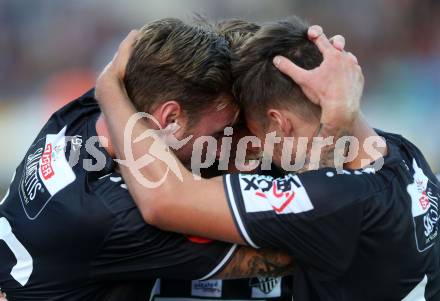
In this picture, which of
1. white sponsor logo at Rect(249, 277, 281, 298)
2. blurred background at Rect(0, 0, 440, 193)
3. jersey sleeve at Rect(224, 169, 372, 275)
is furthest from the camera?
blurred background at Rect(0, 0, 440, 193)

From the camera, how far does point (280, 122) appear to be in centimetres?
255

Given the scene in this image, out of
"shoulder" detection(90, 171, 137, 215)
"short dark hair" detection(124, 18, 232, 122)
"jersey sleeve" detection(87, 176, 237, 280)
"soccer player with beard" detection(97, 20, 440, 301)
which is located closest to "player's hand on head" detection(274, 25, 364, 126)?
"soccer player with beard" detection(97, 20, 440, 301)

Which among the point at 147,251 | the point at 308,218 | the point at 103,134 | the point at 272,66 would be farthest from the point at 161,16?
the point at 308,218

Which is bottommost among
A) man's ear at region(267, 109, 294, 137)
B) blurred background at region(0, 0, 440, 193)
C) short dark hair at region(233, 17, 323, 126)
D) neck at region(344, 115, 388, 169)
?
blurred background at region(0, 0, 440, 193)

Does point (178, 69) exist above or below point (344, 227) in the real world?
above

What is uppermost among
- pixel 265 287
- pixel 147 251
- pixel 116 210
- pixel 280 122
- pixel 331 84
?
pixel 331 84

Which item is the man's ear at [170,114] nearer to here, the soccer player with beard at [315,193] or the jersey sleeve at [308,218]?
the soccer player with beard at [315,193]

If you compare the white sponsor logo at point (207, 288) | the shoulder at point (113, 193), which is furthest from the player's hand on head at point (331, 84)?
the white sponsor logo at point (207, 288)

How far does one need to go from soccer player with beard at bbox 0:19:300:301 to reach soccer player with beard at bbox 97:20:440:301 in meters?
0.08

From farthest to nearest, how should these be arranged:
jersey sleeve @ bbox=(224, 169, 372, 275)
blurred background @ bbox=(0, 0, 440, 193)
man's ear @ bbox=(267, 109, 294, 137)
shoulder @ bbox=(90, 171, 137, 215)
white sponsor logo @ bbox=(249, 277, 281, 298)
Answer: blurred background @ bbox=(0, 0, 440, 193), white sponsor logo @ bbox=(249, 277, 281, 298), man's ear @ bbox=(267, 109, 294, 137), shoulder @ bbox=(90, 171, 137, 215), jersey sleeve @ bbox=(224, 169, 372, 275)

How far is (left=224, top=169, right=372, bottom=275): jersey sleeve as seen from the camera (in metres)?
2.28

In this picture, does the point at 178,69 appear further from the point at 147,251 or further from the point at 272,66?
the point at 147,251

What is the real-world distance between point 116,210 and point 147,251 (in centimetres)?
17

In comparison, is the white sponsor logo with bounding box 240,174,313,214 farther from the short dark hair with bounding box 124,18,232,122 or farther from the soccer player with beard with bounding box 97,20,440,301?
the short dark hair with bounding box 124,18,232,122
